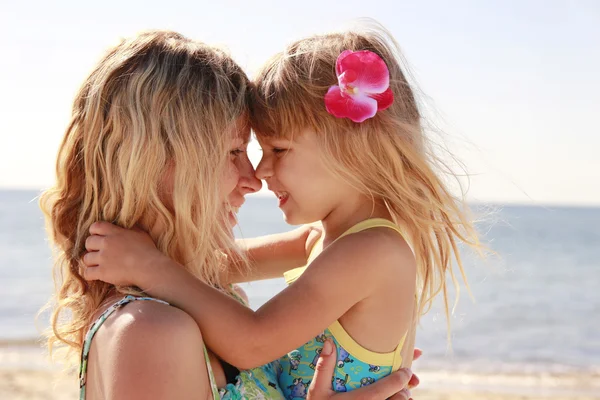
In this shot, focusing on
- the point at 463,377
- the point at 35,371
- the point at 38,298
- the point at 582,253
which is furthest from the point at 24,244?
the point at 582,253

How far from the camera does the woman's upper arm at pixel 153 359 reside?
5.77 ft

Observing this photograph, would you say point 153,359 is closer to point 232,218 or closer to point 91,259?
point 91,259

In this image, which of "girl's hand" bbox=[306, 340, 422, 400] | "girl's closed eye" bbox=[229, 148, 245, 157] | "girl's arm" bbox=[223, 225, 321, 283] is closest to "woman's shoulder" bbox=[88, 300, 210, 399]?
"girl's hand" bbox=[306, 340, 422, 400]

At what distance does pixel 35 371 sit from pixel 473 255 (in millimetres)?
7357

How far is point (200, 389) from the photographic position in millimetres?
1899

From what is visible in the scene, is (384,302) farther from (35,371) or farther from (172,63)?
(35,371)

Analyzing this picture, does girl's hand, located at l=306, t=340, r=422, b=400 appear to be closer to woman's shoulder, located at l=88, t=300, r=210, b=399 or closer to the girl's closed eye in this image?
woman's shoulder, located at l=88, t=300, r=210, b=399

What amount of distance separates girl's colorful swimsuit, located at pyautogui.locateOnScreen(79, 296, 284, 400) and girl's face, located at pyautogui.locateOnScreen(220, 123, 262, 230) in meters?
0.53

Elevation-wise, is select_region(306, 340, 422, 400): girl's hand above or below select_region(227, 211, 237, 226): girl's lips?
below

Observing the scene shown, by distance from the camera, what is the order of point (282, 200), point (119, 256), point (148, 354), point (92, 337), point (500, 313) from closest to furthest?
point (148, 354) < point (92, 337) < point (119, 256) < point (282, 200) < point (500, 313)

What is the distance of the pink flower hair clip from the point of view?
2.50m

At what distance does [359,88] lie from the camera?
97.7 inches

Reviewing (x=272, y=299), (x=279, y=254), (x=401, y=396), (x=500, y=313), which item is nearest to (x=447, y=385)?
(x=500, y=313)

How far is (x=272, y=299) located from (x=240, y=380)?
276 millimetres
